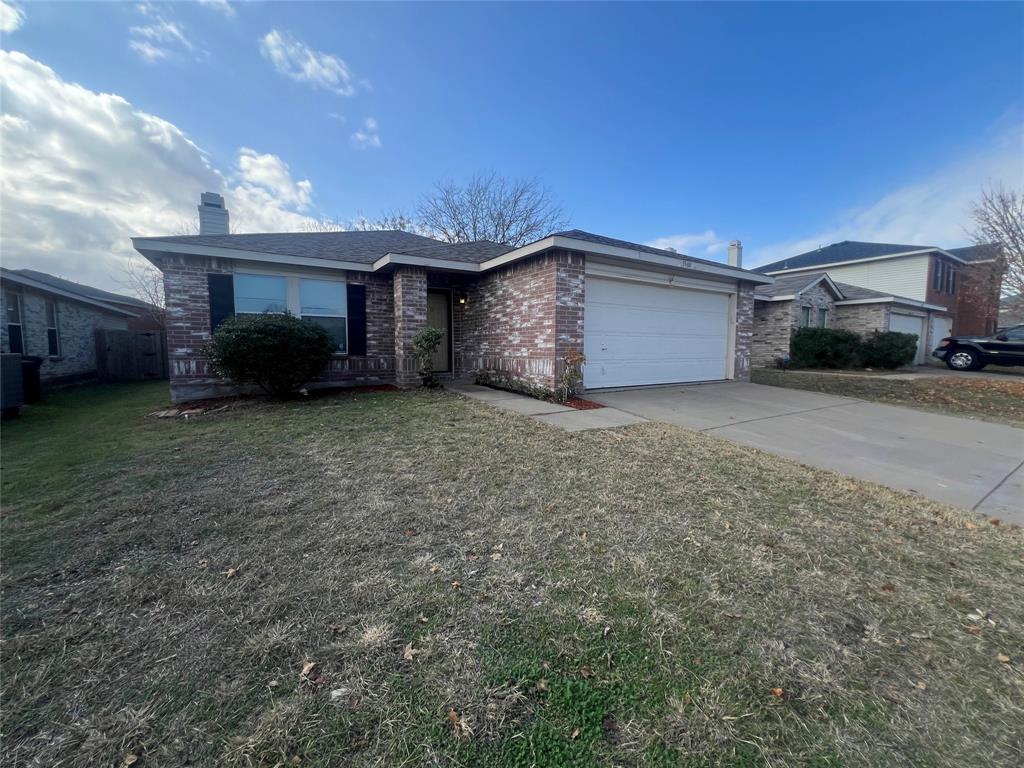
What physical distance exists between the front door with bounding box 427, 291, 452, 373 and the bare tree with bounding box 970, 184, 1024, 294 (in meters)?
14.6

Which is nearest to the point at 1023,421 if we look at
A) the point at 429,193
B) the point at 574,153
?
the point at 574,153

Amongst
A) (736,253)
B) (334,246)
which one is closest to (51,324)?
(334,246)

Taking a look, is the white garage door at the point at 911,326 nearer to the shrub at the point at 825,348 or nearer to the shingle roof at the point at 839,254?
the shrub at the point at 825,348

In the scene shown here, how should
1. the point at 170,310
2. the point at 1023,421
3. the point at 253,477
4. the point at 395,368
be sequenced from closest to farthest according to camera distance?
the point at 253,477 → the point at 1023,421 → the point at 170,310 → the point at 395,368

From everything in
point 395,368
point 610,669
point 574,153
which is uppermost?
point 574,153

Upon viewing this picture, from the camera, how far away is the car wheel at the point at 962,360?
1434 cm

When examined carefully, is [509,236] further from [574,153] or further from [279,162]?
[279,162]

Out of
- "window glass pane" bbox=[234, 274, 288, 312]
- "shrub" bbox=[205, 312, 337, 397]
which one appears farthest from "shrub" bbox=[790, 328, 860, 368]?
"window glass pane" bbox=[234, 274, 288, 312]

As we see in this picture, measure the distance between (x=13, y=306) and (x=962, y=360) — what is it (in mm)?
28881

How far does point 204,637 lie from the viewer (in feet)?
5.90

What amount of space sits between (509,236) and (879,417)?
18.6 metres

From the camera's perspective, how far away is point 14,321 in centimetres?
970

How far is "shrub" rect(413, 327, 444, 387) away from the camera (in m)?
8.12

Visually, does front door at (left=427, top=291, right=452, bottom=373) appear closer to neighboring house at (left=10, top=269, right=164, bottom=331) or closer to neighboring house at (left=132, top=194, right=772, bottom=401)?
neighboring house at (left=132, top=194, right=772, bottom=401)
